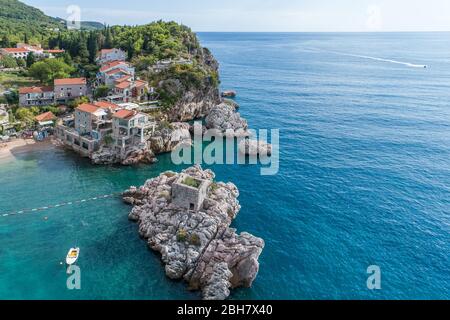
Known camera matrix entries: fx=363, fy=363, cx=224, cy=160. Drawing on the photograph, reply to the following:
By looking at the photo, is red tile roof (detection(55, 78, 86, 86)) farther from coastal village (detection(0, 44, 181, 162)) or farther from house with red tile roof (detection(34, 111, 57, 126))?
house with red tile roof (detection(34, 111, 57, 126))

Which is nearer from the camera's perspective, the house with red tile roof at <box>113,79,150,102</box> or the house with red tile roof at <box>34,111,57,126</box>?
the house with red tile roof at <box>34,111,57,126</box>

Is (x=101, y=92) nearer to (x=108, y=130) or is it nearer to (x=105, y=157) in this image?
(x=108, y=130)

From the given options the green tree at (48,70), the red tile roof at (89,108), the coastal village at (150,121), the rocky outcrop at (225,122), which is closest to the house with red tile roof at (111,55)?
the coastal village at (150,121)

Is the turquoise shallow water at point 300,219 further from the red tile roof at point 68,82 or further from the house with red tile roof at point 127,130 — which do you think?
the red tile roof at point 68,82

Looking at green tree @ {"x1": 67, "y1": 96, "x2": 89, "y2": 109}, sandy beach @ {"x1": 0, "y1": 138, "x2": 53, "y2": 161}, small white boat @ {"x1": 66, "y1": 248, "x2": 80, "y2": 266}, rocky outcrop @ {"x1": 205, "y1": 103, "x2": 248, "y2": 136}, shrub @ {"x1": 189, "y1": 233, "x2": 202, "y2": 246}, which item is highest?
green tree @ {"x1": 67, "y1": 96, "x2": 89, "y2": 109}

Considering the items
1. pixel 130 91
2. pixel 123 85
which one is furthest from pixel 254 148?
pixel 123 85

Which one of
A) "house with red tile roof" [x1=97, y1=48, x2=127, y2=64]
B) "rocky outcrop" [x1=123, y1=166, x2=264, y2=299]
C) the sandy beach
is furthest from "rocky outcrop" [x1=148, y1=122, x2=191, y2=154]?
"house with red tile roof" [x1=97, y1=48, x2=127, y2=64]
